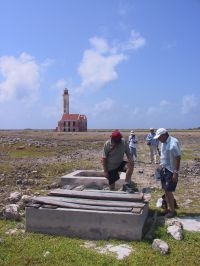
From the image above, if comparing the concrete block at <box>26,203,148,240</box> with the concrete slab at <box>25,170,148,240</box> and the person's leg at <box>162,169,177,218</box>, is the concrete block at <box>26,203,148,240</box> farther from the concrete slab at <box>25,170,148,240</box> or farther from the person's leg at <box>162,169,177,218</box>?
the person's leg at <box>162,169,177,218</box>

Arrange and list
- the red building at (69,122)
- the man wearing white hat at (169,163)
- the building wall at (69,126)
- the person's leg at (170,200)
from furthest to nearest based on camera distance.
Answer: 1. the building wall at (69,126)
2. the red building at (69,122)
3. the person's leg at (170,200)
4. the man wearing white hat at (169,163)

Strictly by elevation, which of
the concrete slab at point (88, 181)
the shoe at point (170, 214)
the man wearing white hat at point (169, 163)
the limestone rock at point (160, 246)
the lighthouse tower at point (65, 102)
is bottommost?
the limestone rock at point (160, 246)

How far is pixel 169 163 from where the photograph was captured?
33.2 ft

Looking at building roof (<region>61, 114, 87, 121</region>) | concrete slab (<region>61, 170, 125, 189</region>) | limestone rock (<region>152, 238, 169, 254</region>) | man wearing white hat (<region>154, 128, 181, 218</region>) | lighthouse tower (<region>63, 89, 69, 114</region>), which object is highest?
lighthouse tower (<region>63, 89, 69, 114</region>)

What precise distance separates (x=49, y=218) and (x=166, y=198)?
9.52 ft

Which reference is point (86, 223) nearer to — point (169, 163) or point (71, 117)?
point (169, 163)

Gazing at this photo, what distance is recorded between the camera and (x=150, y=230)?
908cm

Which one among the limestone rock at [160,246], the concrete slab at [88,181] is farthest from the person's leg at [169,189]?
the concrete slab at [88,181]

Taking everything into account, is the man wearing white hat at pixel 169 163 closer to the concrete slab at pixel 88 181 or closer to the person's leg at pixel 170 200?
the person's leg at pixel 170 200

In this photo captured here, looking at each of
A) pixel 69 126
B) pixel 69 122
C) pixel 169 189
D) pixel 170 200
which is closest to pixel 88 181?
pixel 170 200

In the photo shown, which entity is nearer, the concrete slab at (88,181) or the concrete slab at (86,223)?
the concrete slab at (86,223)

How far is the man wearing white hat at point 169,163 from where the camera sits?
9984 mm

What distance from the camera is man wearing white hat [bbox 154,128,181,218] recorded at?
9.98 m

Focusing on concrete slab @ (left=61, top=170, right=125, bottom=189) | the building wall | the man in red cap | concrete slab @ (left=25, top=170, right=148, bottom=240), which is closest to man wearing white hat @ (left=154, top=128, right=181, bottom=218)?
concrete slab @ (left=25, top=170, right=148, bottom=240)
